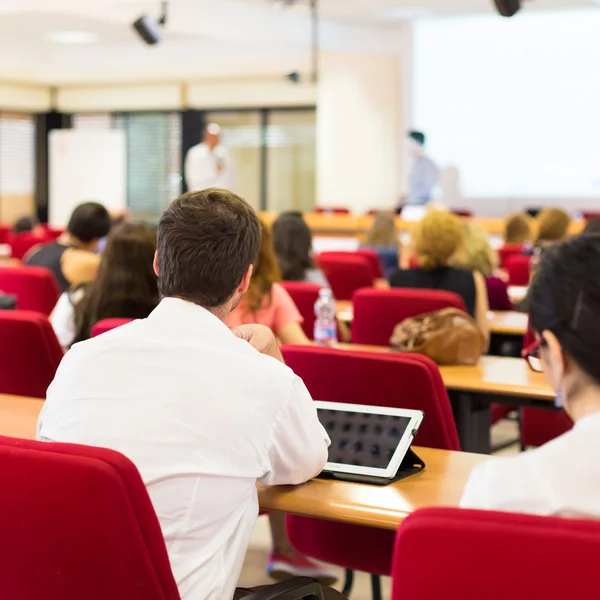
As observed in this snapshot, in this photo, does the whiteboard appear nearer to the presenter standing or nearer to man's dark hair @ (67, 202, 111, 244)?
the presenter standing

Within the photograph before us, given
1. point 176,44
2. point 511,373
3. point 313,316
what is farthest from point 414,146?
point 511,373

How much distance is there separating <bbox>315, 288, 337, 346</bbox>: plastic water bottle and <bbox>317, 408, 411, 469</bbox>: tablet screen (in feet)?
4.96

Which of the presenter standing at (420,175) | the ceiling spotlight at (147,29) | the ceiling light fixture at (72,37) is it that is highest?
the ceiling light fixture at (72,37)

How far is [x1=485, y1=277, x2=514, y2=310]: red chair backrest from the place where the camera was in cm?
488

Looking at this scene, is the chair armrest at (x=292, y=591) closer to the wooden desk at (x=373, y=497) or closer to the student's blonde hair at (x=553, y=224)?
the wooden desk at (x=373, y=497)

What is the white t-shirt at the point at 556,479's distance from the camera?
1.26 m

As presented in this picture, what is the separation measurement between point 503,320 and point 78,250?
2.13 m

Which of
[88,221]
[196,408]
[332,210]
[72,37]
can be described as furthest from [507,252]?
→ [72,37]

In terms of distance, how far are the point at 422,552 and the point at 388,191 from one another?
1409cm

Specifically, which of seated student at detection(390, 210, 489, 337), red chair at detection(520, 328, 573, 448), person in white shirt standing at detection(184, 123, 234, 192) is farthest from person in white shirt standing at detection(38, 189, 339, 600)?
person in white shirt standing at detection(184, 123, 234, 192)

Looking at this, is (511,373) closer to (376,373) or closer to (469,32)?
(376,373)

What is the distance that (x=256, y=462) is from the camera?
5.72ft

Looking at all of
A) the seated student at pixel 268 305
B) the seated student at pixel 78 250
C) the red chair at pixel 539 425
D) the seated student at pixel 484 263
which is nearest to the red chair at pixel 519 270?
the seated student at pixel 484 263

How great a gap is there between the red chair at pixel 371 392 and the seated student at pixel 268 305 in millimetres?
975
